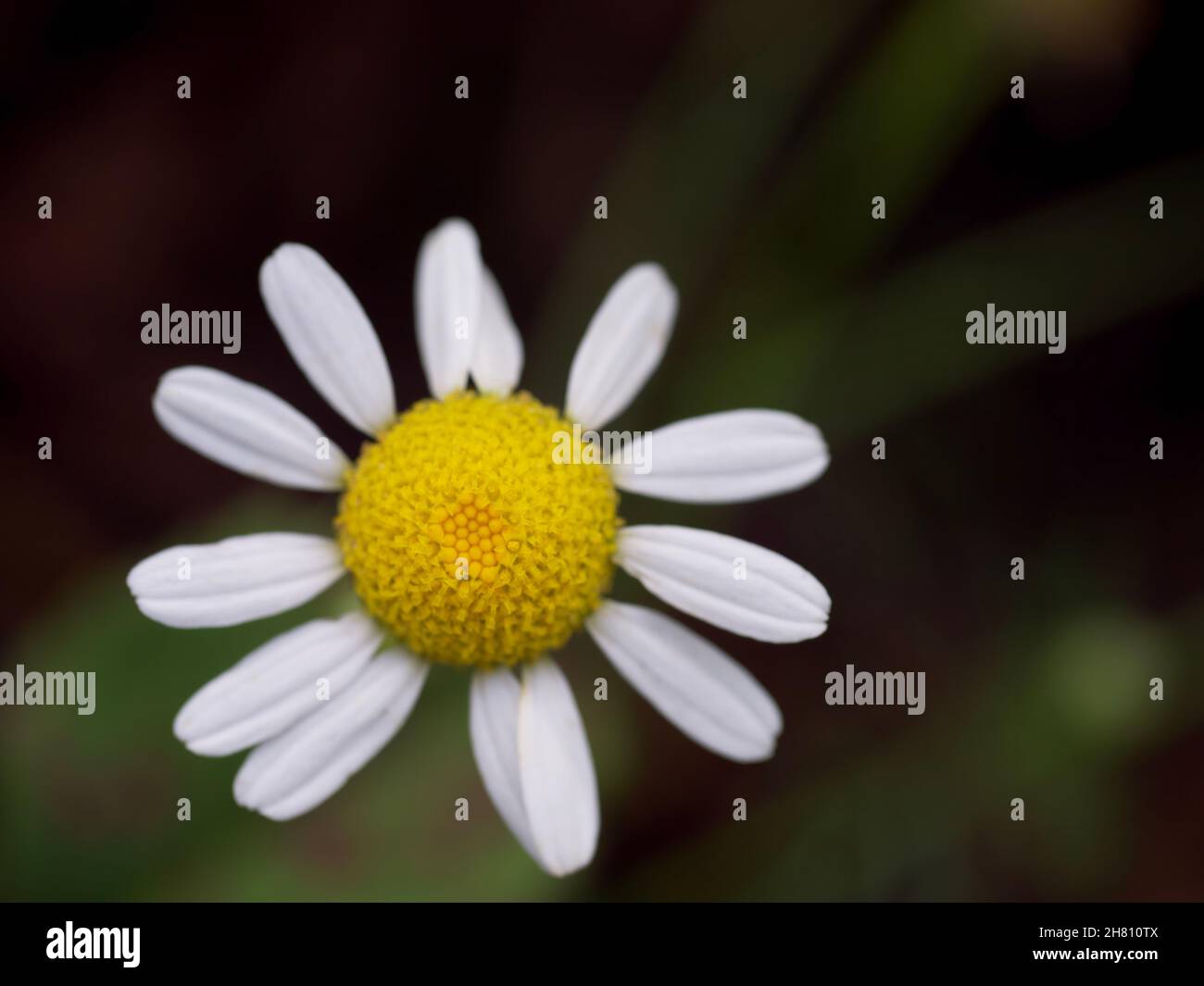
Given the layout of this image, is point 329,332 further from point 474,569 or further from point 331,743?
point 331,743

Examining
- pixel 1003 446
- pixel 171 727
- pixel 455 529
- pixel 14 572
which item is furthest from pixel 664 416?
pixel 14 572

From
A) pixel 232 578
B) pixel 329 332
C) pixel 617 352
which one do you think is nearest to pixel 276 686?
pixel 232 578

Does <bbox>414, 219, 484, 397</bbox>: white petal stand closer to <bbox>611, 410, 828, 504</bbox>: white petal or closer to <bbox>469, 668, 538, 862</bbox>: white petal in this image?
<bbox>611, 410, 828, 504</bbox>: white petal

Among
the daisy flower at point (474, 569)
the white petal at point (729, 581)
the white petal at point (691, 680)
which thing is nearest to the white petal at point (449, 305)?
the daisy flower at point (474, 569)

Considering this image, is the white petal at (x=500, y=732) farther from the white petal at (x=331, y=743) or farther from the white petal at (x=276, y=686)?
the white petal at (x=276, y=686)
